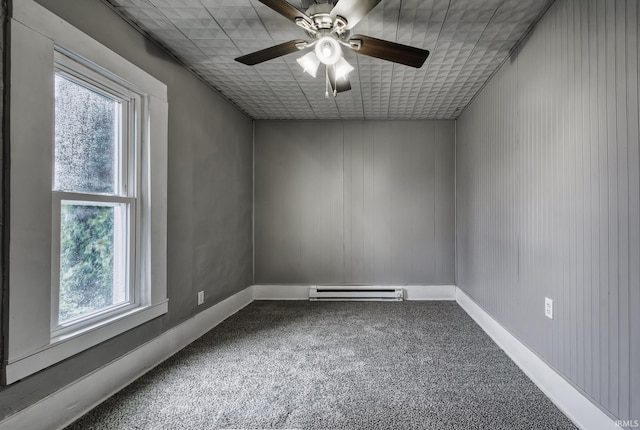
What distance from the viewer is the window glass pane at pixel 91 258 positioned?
158 centimetres

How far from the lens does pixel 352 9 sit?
4.64 ft

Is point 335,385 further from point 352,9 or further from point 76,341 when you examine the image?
point 352,9

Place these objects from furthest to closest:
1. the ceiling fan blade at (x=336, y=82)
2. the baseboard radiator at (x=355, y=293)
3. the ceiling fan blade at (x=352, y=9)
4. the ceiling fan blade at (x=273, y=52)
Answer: the baseboard radiator at (x=355, y=293) → the ceiling fan blade at (x=336, y=82) → the ceiling fan blade at (x=273, y=52) → the ceiling fan blade at (x=352, y=9)

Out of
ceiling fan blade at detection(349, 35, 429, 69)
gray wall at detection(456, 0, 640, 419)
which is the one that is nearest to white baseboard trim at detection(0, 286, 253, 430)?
ceiling fan blade at detection(349, 35, 429, 69)

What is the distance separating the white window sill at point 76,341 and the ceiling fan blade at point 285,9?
189cm

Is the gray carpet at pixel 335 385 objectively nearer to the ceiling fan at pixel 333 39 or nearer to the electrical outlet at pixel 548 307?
the electrical outlet at pixel 548 307

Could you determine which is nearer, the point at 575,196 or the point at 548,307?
the point at 575,196

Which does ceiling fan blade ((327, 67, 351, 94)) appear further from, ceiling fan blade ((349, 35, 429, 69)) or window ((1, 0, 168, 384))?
window ((1, 0, 168, 384))

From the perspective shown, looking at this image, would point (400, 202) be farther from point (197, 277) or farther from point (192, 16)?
point (192, 16)

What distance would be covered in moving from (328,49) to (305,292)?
2922mm

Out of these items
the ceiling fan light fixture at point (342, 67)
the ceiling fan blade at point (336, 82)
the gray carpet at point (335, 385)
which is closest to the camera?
the gray carpet at point (335, 385)

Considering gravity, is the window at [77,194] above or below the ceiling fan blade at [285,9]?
below

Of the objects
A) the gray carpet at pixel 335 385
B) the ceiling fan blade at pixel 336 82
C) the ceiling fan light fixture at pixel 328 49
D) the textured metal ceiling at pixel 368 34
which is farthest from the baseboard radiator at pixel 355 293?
the ceiling fan light fixture at pixel 328 49

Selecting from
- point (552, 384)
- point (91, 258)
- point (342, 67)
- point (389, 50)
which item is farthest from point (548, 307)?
point (91, 258)
